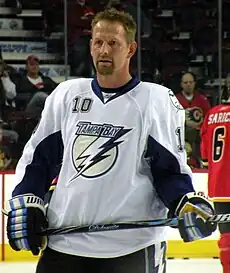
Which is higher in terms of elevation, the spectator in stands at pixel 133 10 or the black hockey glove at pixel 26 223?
the spectator in stands at pixel 133 10

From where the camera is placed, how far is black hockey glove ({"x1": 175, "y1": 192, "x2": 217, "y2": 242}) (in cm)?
184

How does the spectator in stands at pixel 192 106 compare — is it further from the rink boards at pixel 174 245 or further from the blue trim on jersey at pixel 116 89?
the blue trim on jersey at pixel 116 89

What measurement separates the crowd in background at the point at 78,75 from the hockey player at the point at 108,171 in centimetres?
357

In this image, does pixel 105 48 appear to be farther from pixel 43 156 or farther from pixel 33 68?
pixel 33 68

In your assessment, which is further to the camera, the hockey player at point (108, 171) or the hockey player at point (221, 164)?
the hockey player at point (221, 164)

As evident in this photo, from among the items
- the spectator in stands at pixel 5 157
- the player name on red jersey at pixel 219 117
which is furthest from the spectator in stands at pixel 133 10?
the player name on red jersey at pixel 219 117

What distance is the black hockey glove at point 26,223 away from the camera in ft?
6.18

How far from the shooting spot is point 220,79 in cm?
658

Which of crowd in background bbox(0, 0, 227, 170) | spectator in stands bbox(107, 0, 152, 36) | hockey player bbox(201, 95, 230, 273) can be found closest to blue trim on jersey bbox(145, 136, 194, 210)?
hockey player bbox(201, 95, 230, 273)

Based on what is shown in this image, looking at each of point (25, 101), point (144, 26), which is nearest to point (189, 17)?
point (144, 26)

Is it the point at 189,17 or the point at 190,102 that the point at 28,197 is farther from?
the point at 189,17

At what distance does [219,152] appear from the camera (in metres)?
4.07

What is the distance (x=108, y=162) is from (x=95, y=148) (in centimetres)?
5

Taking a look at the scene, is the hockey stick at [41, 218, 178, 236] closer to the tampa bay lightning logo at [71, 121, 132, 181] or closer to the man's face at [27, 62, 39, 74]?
the tampa bay lightning logo at [71, 121, 132, 181]
